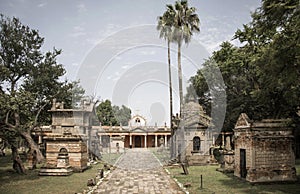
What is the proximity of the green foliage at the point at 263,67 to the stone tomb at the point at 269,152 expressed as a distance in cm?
172

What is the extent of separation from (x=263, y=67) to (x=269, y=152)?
4743 mm

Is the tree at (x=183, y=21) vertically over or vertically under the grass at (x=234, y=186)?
over

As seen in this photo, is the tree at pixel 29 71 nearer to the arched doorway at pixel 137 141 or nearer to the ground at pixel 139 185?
the ground at pixel 139 185

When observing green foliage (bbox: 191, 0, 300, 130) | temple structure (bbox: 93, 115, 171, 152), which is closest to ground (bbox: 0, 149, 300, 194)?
green foliage (bbox: 191, 0, 300, 130)

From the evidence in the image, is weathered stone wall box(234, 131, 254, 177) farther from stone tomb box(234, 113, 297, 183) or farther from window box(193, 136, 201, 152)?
window box(193, 136, 201, 152)

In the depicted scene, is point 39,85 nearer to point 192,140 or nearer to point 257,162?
point 192,140

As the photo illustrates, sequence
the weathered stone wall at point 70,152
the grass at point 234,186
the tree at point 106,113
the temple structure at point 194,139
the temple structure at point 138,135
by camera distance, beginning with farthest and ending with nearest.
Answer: the tree at point 106,113, the temple structure at point 138,135, the temple structure at point 194,139, the weathered stone wall at point 70,152, the grass at point 234,186

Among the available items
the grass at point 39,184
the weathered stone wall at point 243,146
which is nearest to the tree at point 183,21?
the weathered stone wall at point 243,146

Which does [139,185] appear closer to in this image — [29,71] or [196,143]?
[196,143]

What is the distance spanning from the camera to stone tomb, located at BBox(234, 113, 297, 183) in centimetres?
1459

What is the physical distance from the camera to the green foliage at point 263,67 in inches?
437

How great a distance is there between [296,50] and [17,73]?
25.1 metres

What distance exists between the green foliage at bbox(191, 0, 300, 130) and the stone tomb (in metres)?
1.72

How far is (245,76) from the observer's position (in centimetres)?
2811
